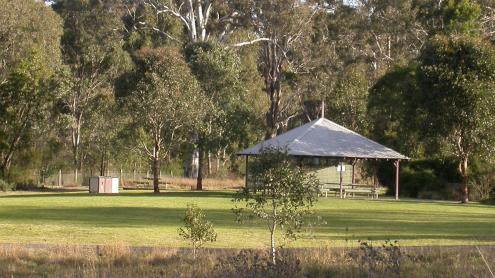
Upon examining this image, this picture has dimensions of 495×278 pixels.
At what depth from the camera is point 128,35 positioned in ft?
217

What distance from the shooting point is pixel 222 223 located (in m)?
28.4

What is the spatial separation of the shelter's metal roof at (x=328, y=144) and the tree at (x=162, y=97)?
5788mm

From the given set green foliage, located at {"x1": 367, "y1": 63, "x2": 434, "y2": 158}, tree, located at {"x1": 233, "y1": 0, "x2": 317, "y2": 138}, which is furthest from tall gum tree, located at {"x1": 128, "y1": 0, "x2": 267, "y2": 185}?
green foliage, located at {"x1": 367, "y1": 63, "x2": 434, "y2": 158}

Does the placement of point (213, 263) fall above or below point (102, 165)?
below

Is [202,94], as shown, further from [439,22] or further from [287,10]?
[439,22]

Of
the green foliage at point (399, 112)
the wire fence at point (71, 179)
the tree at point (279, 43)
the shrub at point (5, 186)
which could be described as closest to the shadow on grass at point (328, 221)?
the green foliage at point (399, 112)

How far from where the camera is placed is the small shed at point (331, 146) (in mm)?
47062

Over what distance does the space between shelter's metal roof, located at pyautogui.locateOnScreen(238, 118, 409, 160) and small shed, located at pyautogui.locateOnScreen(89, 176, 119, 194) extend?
8.69 meters

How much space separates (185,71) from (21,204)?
1842 cm

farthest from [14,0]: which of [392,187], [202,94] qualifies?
[392,187]

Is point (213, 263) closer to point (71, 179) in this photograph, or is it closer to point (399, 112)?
point (399, 112)

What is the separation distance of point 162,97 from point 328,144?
33.5 ft

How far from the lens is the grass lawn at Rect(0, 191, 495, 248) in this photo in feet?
73.7

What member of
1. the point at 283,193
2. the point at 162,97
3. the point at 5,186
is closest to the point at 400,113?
the point at 162,97
